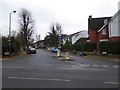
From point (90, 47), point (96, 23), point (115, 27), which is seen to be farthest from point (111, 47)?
point (96, 23)

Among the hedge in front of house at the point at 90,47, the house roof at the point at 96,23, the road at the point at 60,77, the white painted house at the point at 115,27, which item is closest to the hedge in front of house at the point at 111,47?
the white painted house at the point at 115,27

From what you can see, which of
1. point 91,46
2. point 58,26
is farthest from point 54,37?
point 91,46

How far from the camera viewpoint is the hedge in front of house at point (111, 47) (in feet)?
153

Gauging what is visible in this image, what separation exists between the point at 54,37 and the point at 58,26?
5.15 meters

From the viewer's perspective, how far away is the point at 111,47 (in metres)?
48.7

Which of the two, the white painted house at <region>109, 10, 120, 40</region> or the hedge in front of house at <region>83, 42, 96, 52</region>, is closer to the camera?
the white painted house at <region>109, 10, 120, 40</region>

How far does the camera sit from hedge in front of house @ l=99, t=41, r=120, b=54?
46.7m

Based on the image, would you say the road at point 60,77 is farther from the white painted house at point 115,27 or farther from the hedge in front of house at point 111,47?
the white painted house at point 115,27

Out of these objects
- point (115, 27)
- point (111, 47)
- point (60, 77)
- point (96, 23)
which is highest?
point (96, 23)

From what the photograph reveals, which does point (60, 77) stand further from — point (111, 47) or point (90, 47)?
point (90, 47)

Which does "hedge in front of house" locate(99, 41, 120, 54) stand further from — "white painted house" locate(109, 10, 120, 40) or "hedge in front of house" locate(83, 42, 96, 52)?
"hedge in front of house" locate(83, 42, 96, 52)

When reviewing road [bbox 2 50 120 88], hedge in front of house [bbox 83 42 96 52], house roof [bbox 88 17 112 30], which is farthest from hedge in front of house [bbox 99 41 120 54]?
house roof [bbox 88 17 112 30]

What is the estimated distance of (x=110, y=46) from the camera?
161 ft

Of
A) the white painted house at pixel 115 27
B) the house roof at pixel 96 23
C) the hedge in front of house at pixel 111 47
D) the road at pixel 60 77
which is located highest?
the house roof at pixel 96 23
